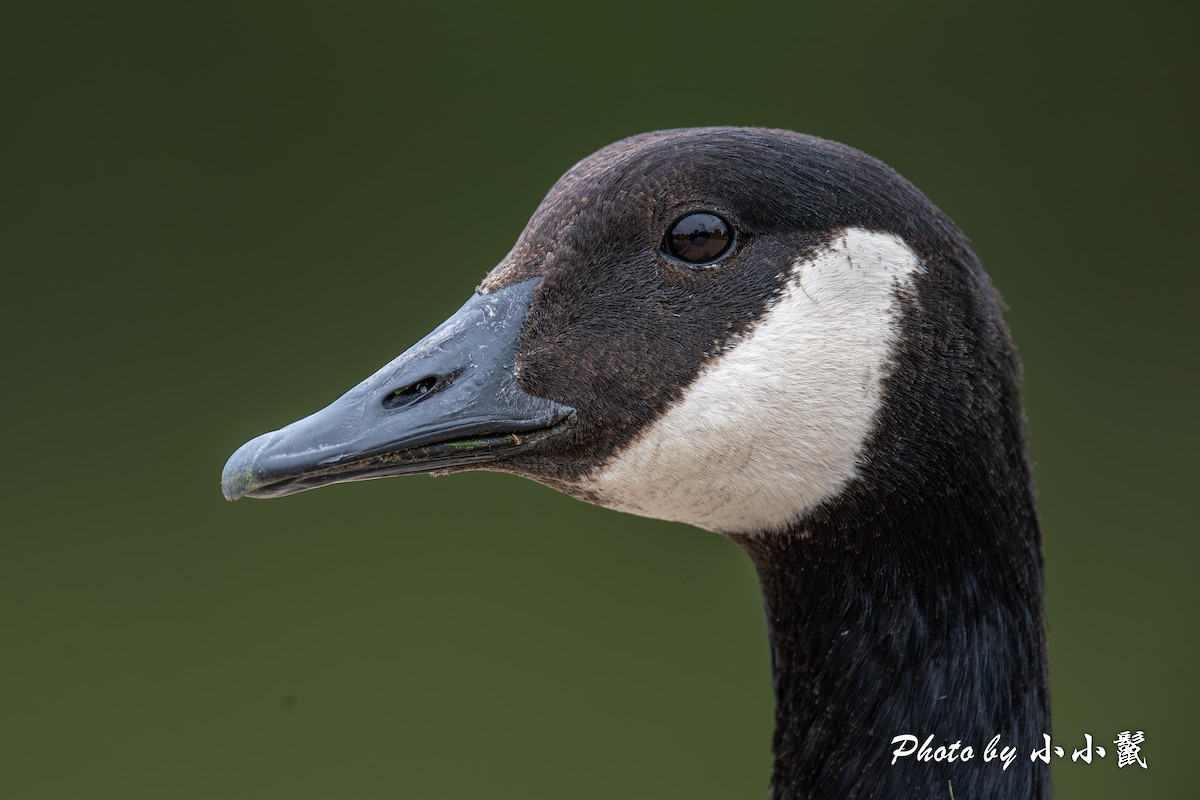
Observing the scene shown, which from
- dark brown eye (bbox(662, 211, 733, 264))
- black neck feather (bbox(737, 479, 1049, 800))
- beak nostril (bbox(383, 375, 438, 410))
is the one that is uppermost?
dark brown eye (bbox(662, 211, 733, 264))

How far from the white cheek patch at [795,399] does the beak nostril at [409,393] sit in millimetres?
405

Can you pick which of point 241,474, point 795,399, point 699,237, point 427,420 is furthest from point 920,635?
point 241,474

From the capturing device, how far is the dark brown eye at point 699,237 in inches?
103

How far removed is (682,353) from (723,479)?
278mm

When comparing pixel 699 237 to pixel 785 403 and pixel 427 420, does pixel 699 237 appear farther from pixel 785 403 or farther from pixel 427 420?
pixel 427 420

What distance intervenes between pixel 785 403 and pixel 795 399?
0.07 ft

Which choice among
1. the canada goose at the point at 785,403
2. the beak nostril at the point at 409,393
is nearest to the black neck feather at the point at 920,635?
the canada goose at the point at 785,403

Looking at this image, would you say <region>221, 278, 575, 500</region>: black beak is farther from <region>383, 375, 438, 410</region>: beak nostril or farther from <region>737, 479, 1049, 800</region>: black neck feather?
<region>737, 479, 1049, 800</region>: black neck feather

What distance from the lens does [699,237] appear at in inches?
103

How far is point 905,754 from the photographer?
274 centimetres

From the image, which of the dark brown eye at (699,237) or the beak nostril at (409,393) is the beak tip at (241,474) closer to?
the beak nostril at (409,393)

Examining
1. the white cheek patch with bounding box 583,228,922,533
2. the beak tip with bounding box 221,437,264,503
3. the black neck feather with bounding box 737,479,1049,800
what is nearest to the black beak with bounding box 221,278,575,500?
the beak tip with bounding box 221,437,264,503

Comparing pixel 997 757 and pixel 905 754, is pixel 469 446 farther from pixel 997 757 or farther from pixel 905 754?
pixel 997 757

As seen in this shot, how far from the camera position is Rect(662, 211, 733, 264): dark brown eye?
262 cm
